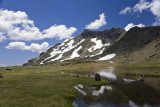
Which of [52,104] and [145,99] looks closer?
[52,104]

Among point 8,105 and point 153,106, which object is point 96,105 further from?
point 8,105

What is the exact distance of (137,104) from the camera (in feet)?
104

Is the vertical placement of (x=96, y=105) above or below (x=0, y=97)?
below

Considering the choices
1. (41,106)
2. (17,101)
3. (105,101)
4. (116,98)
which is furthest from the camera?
(116,98)

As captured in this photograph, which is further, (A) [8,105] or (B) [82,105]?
(B) [82,105]

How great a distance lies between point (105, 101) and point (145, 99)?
389 inches

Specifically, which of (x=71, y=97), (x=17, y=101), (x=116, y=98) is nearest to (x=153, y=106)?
(x=116, y=98)

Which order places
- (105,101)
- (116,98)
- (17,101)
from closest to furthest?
1. (17,101)
2. (105,101)
3. (116,98)

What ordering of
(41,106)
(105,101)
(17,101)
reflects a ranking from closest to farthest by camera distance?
(41,106)
(17,101)
(105,101)

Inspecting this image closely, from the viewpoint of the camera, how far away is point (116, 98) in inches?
1442

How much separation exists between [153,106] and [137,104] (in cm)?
314

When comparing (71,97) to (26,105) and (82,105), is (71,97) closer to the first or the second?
(82,105)

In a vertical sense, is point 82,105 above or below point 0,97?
below

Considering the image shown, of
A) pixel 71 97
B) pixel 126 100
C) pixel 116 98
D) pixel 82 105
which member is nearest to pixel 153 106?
pixel 126 100
